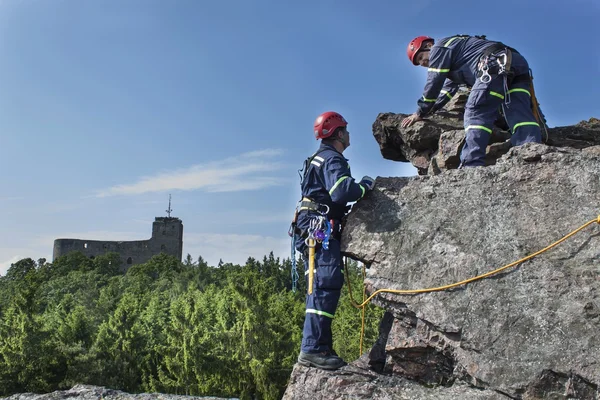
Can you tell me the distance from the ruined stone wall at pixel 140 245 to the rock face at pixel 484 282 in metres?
74.3

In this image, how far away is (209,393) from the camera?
2378 cm

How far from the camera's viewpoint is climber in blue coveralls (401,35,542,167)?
6.14 meters

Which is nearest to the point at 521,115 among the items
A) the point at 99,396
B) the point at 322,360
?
the point at 322,360

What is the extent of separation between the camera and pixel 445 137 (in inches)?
280

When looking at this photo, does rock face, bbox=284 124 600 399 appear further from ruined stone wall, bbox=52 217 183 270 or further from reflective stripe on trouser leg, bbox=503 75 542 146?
ruined stone wall, bbox=52 217 183 270

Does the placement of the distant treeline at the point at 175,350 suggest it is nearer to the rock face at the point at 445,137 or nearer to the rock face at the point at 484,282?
the rock face at the point at 445,137

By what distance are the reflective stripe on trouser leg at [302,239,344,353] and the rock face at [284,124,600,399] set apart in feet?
0.71

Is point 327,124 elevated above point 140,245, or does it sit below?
below

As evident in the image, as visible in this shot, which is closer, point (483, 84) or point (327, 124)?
point (327, 124)

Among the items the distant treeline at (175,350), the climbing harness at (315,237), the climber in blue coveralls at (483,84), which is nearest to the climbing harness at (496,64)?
the climber in blue coveralls at (483,84)

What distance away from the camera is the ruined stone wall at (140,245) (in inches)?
3036

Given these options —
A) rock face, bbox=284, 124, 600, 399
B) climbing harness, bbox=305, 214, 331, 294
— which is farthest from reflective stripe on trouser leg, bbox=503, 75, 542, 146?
climbing harness, bbox=305, 214, 331, 294

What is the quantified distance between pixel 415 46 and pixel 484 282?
3.81m

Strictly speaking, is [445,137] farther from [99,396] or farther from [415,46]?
[99,396]
